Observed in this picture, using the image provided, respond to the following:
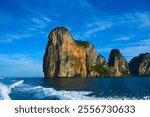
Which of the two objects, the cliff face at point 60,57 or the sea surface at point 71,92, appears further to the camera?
the cliff face at point 60,57

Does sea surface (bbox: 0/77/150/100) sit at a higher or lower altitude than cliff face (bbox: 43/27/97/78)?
lower

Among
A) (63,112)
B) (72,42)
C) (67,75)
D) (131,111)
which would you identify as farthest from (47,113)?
(72,42)

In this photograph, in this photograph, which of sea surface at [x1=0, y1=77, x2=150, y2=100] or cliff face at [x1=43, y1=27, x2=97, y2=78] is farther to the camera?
cliff face at [x1=43, y1=27, x2=97, y2=78]

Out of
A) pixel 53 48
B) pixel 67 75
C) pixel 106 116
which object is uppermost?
pixel 53 48

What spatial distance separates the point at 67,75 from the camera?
17738cm

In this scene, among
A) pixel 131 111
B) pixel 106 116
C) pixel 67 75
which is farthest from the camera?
pixel 67 75

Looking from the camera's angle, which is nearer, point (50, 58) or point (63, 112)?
point (63, 112)

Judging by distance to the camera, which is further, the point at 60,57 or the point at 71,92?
the point at 60,57

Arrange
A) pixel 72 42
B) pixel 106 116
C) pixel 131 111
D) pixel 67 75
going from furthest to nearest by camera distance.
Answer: pixel 72 42, pixel 67 75, pixel 131 111, pixel 106 116

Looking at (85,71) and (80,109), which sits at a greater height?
(85,71)

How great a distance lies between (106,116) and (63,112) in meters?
2.27

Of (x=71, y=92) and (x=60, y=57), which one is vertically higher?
(x=60, y=57)

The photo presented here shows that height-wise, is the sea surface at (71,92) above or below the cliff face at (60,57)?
below

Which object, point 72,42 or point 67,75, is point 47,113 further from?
point 72,42
